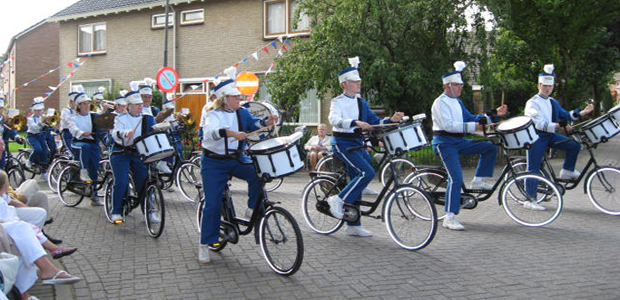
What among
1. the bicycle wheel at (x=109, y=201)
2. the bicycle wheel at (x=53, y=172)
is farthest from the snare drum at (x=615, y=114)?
the bicycle wheel at (x=53, y=172)

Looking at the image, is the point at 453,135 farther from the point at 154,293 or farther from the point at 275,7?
the point at 275,7

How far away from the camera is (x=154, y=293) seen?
15.4 feet

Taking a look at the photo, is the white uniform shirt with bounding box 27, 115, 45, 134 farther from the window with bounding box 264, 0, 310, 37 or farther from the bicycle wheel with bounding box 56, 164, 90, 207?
the window with bounding box 264, 0, 310, 37

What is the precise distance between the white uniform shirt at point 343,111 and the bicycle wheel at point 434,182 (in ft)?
4.18

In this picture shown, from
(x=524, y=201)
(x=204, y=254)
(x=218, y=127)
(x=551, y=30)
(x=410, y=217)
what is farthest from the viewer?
(x=551, y=30)

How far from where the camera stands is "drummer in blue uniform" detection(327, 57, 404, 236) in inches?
253

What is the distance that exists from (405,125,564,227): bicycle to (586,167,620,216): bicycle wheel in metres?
0.86

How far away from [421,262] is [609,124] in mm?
4262

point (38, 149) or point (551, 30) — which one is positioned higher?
point (551, 30)

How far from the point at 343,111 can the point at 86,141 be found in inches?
191

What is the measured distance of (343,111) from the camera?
6598 mm

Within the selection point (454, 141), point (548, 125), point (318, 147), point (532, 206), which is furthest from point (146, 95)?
point (548, 125)

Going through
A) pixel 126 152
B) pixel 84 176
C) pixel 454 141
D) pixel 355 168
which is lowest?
pixel 84 176

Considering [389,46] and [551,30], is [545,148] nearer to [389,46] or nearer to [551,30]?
[389,46]
